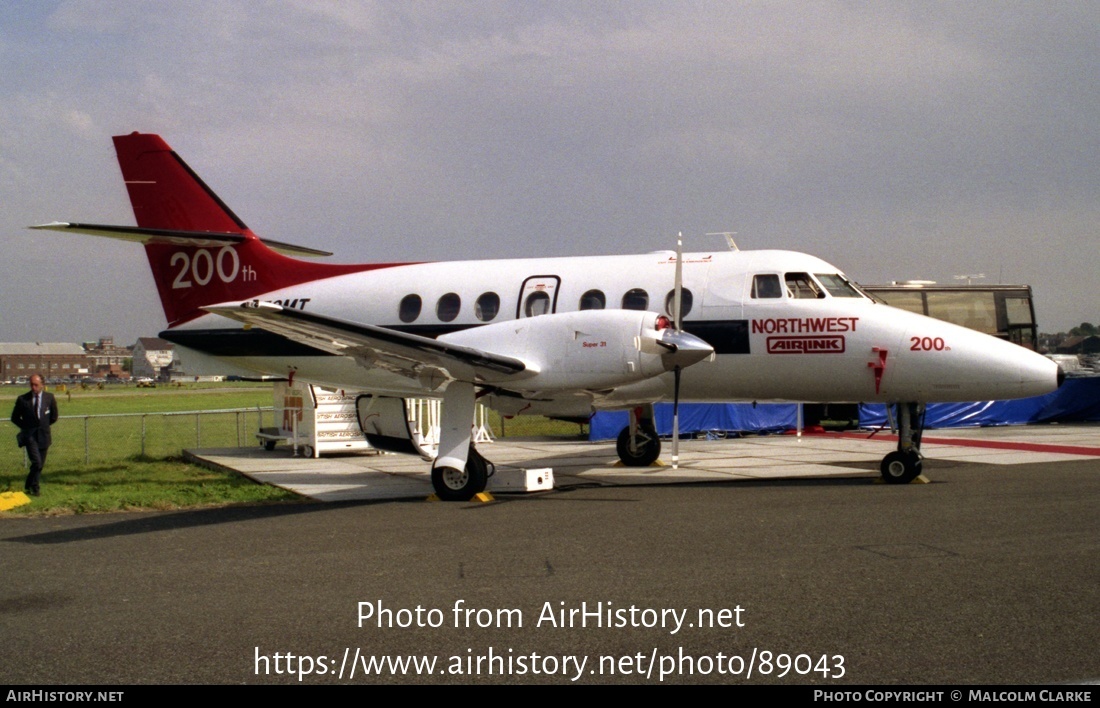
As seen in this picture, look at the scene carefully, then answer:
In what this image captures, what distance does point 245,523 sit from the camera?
36.4 ft

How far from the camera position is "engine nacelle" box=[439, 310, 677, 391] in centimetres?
1189

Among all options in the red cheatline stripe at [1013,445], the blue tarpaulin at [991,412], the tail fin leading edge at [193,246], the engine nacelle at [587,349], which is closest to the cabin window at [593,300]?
the engine nacelle at [587,349]

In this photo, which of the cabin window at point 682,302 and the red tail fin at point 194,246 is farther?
the red tail fin at point 194,246

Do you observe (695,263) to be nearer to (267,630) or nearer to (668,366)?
(668,366)

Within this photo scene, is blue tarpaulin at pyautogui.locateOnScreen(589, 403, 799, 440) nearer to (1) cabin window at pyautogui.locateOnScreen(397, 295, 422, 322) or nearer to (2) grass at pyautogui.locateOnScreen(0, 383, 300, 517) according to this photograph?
(1) cabin window at pyautogui.locateOnScreen(397, 295, 422, 322)

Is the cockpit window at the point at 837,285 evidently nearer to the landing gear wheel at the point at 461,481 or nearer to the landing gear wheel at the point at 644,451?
the landing gear wheel at the point at 644,451

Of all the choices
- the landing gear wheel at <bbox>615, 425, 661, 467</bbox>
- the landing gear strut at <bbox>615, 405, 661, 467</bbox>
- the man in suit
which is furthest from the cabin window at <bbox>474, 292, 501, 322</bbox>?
the man in suit

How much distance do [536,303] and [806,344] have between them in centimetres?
403

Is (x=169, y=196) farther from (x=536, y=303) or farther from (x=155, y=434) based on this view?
(x=155, y=434)

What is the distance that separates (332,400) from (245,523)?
31.1 feet

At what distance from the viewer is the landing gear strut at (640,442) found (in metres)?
16.8

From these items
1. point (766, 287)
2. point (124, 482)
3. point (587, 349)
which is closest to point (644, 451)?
point (766, 287)

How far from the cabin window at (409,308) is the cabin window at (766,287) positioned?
5.24 metres
